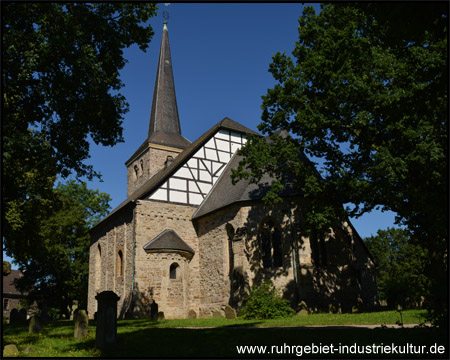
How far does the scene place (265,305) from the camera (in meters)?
15.8

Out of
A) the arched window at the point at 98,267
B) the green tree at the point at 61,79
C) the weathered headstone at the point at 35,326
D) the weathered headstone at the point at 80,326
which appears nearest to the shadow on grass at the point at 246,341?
the weathered headstone at the point at 80,326

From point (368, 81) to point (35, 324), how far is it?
14.0 m

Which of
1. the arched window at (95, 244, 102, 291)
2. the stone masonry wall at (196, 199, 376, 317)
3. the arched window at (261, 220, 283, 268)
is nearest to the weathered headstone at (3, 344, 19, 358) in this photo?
the stone masonry wall at (196, 199, 376, 317)

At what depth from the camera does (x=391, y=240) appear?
53062mm

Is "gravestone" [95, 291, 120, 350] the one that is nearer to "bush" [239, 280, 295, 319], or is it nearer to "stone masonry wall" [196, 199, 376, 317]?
"bush" [239, 280, 295, 319]

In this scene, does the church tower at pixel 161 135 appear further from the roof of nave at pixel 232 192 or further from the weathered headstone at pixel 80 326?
the weathered headstone at pixel 80 326

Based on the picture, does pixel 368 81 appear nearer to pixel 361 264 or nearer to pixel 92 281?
pixel 361 264

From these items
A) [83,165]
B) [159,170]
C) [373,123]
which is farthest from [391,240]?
[83,165]

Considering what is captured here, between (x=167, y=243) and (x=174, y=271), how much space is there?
5.13 feet

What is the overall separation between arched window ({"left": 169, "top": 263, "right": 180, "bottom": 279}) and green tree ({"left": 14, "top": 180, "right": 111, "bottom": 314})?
1484 centimetres

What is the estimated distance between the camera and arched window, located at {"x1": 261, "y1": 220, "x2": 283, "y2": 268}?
18.2 metres

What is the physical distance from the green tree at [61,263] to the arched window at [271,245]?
64.6ft

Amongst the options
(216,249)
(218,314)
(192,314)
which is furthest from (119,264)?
(218,314)

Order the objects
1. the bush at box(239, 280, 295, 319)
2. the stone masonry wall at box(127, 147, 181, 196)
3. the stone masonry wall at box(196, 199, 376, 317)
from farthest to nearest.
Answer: the stone masonry wall at box(127, 147, 181, 196), the stone masonry wall at box(196, 199, 376, 317), the bush at box(239, 280, 295, 319)
